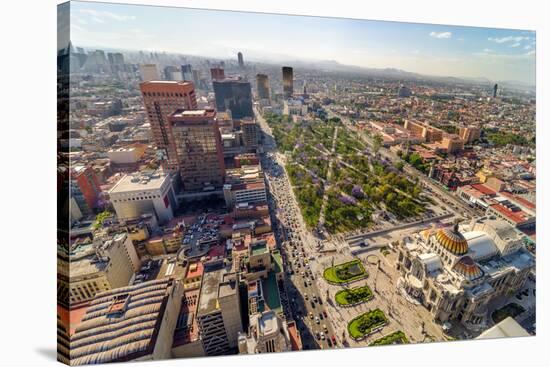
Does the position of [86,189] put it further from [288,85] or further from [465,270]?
[288,85]

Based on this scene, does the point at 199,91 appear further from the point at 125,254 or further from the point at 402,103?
the point at 125,254

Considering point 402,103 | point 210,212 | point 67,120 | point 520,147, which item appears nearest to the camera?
point 67,120

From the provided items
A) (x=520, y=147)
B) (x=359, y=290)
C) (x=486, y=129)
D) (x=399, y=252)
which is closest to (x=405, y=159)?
(x=520, y=147)

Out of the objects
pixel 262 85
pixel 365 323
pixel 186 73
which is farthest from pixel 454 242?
pixel 186 73

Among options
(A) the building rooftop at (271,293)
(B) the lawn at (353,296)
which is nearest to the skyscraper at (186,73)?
(A) the building rooftop at (271,293)

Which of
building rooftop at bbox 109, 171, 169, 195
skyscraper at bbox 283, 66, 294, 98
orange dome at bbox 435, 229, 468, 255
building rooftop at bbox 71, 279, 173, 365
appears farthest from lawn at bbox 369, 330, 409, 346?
skyscraper at bbox 283, 66, 294, 98

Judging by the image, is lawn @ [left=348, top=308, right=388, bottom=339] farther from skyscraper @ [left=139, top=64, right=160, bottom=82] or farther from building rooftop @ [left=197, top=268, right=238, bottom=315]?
skyscraper @ [left=139, top=64, right=160, bottom=82]

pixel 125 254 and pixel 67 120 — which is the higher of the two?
pixel 67 120
